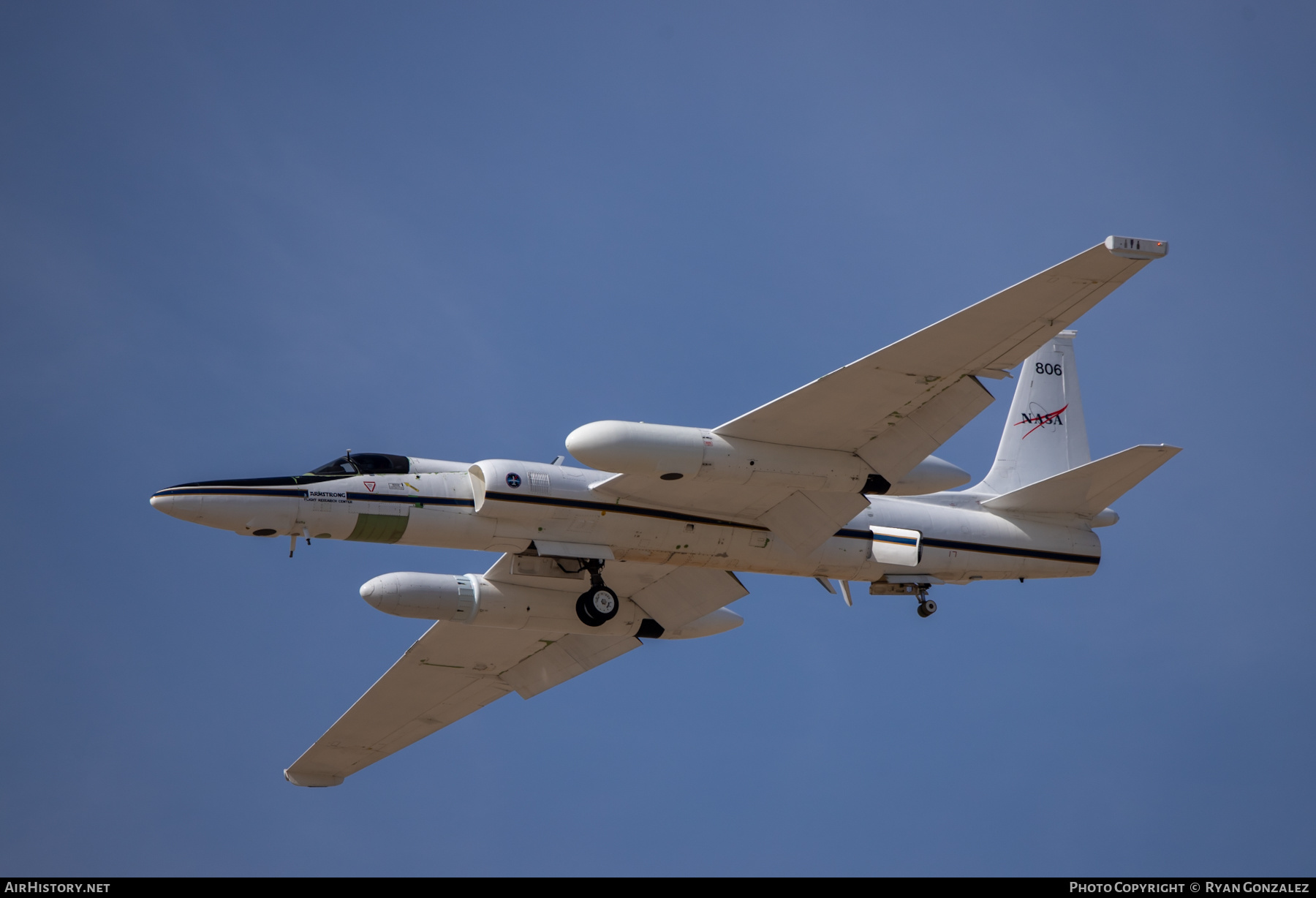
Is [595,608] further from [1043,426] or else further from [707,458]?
[1043,426]

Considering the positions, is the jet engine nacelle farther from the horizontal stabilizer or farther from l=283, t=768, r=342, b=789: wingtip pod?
l=283, t=768, r=342, b=789: wingtip pod

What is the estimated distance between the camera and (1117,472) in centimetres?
1783

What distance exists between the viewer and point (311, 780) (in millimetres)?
21594

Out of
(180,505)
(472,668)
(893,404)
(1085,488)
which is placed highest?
(1085,488)

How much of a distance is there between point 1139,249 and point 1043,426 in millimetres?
9342

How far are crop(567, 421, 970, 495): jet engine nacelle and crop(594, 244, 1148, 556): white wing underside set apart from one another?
142mm

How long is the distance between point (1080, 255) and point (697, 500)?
577 cm

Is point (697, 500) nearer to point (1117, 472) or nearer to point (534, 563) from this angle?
point (534, 563)

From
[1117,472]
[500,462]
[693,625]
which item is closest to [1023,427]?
[1117,472]

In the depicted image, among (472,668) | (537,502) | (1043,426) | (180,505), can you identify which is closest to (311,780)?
(472,668)

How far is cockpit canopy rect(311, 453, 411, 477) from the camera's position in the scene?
15352 mm

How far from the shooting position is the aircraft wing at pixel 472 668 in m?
18.5

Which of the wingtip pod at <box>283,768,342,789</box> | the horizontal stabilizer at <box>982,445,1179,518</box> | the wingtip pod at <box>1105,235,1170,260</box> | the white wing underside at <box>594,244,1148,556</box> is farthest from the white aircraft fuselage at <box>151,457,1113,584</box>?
the wingtip pod at <box>283,768,342,789</box>

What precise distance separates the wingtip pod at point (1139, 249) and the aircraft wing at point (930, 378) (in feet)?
0.14
